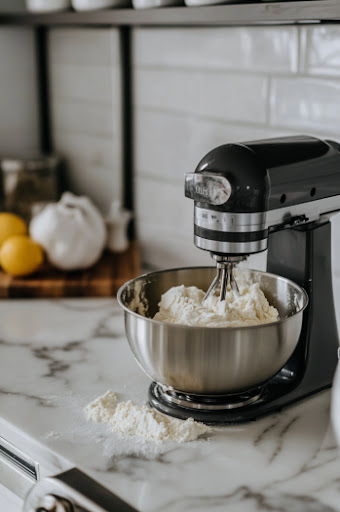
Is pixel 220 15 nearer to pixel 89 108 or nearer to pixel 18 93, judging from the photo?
pixel 89 108

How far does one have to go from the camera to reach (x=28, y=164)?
5.29ft

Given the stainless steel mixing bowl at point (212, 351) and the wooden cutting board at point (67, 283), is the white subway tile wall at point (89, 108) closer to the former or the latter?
the wooden cutting board at point (67, 283)

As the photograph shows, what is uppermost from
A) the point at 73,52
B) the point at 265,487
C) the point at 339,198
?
the point at 73,52

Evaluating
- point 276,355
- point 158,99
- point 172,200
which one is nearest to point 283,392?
point 276,355

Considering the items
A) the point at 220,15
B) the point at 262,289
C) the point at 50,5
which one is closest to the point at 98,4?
the point at 50,5

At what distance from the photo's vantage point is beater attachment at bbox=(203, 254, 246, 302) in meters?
0.83

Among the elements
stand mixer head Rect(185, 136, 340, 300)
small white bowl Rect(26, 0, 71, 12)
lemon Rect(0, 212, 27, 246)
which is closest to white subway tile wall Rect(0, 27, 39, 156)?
small white bowl Rect(26, 0, 71, 12)

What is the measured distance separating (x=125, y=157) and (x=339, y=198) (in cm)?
76

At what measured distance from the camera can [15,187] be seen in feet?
5.32

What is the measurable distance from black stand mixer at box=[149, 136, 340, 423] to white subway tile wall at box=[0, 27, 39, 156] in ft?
3.29

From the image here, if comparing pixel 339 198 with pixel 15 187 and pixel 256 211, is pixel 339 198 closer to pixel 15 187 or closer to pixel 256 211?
pixel 256 211

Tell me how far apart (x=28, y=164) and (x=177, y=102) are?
421mm

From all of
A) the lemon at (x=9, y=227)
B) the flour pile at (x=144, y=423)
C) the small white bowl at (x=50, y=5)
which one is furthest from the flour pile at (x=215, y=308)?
the small white bowl at (x=50, y=5)

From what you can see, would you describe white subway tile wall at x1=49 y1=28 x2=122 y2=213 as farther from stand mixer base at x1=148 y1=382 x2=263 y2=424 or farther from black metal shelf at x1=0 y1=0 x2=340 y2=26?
stand mixer base at x1=148 y1=382 x2=263 y2=424
